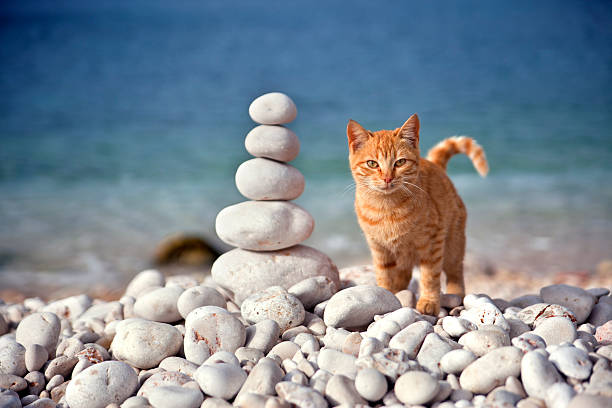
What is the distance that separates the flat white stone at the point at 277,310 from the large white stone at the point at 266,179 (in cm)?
88

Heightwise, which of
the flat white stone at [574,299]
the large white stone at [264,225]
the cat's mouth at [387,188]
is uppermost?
the cat's mouth at [387,188]

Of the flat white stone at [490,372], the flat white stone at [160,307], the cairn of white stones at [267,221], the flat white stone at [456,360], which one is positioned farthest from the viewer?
the cairn of white stones at [267,221]

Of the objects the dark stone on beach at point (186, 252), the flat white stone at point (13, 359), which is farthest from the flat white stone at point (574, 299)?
the dark stone on beach at point (186, 252)

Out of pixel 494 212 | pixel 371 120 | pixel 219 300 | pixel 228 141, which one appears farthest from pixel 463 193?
pixel 219 300

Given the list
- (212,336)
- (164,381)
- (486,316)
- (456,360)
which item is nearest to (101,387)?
(164,381)

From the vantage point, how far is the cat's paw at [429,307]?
3.52 meters

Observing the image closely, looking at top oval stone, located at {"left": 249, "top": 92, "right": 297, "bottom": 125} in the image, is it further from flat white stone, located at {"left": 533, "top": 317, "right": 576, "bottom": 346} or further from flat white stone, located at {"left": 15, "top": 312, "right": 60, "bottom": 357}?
flat white stone, located at {"left": 533, "top": 317, "right": 576, "bottom": 346}

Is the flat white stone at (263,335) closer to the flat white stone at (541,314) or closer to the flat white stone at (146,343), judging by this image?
the flat white stone at (146,343)

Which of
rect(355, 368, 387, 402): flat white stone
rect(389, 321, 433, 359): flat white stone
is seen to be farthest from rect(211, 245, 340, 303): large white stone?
rect(355, 368, 387, 402): flat white stone

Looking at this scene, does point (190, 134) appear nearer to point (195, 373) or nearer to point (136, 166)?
point (136, 166)

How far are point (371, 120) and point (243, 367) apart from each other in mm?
9084

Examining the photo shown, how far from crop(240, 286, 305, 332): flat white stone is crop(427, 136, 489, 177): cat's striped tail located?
1676 mm

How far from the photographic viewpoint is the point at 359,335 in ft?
9.62

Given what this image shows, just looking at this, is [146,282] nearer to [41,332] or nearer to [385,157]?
[41,332]
